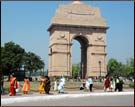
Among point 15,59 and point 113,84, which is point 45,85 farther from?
point 15,59

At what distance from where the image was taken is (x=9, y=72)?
64875 millimetres

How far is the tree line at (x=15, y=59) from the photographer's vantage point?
6378 centimetres

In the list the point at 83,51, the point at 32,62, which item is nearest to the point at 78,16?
the point at 83,51

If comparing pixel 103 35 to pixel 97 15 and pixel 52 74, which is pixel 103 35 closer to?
pixel 97 15

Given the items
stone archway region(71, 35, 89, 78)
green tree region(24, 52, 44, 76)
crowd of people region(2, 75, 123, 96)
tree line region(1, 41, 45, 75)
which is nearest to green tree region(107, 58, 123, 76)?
green tree region(24, 52, 44, 76)

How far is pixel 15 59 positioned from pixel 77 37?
10.6 meters

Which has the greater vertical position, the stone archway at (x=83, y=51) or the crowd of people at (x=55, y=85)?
the stone archway at (x=83, y=51)

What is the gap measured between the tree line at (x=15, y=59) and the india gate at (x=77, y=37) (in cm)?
585

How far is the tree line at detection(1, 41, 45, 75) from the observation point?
63.8 metres

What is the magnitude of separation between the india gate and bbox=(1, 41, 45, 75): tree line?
5.85m

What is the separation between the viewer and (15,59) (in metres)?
64.6

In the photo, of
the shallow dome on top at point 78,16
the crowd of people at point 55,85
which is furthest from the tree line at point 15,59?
the crowd of people at point 55,85

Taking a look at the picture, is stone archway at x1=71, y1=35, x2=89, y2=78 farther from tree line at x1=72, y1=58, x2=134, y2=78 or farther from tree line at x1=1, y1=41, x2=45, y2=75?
tree line at x1=72, y1=58, x2=134, y2=78

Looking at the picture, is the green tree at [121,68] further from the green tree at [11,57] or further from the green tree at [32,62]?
the green tree at [11,57]
